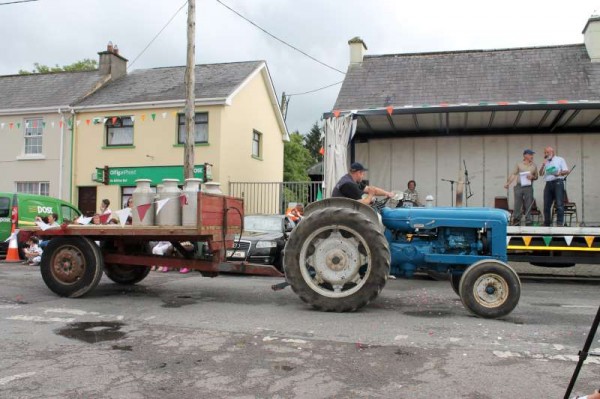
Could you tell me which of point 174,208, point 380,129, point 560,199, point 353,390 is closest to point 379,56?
point 380,129

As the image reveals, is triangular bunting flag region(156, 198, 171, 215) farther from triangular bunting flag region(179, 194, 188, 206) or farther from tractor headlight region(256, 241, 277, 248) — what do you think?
tractor headlight region(256, 241, 277, 248)

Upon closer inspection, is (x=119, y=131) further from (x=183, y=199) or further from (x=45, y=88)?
(x=183, y=199)

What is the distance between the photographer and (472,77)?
13.6 metres

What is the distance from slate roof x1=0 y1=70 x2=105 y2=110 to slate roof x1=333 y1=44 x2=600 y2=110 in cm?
1302

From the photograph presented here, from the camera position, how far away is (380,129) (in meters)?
12.9

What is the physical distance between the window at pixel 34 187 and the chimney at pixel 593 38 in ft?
65.6

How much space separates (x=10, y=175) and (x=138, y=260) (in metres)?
17.3

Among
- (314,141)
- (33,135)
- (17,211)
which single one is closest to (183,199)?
(17,211)

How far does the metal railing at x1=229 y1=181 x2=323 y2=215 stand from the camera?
17641 mm

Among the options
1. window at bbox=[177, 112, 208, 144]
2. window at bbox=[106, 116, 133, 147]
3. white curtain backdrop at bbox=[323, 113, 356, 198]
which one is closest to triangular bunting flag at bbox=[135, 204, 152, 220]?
white curtain backdrop at bbox=[323, 113, 356, 198]

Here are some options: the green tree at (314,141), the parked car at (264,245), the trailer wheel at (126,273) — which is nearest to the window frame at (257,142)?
the parked car at (264,245)

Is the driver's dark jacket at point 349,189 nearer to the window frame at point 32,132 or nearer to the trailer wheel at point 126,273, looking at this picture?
the trailer wheel at point 126,273

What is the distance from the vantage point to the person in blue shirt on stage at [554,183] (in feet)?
31.7

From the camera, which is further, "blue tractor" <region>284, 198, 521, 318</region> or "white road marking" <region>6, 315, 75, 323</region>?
"blue tractor" <region>284, 198, 521, 318</region>
